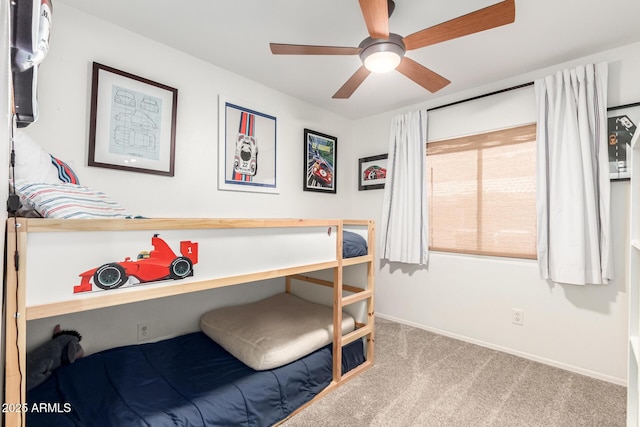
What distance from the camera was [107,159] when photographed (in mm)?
1872

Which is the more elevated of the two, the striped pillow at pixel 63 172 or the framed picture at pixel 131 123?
the framed picture at pixel 131 123

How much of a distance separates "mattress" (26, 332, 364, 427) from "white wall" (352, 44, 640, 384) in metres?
1.44

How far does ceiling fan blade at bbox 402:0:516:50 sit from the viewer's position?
127cm

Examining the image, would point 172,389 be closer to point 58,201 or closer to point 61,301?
point 61,301

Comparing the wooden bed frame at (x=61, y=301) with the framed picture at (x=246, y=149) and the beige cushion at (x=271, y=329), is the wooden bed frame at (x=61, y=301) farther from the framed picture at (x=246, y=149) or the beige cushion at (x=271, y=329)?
the framed picture at (x=246, y=149)

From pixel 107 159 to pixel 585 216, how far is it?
3.27 meters

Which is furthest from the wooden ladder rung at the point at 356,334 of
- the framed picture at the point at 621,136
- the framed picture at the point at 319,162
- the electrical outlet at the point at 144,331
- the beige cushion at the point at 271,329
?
the framed picture at the point at 621,136

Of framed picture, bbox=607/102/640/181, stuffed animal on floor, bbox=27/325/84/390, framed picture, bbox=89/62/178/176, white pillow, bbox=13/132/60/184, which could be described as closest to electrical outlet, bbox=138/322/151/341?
stuffed animal on floor, bbox=27/325/84/390

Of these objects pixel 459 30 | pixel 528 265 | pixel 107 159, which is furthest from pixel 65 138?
pixel 528 265

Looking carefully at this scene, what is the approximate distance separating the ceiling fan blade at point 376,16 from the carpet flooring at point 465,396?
2.11 m

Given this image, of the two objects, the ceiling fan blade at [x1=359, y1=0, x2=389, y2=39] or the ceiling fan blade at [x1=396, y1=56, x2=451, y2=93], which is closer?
the ceiling fan blade at [x1=359, y1=0, x2=389, y2=39]

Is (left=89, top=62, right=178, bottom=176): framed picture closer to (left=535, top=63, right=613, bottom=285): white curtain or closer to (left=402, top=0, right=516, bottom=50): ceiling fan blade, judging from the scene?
(left=402, top=0, right=516, bottom=50): ceiling fan blade

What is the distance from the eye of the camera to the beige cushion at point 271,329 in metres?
1.76

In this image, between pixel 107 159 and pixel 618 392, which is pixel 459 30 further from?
pixel 618 392
